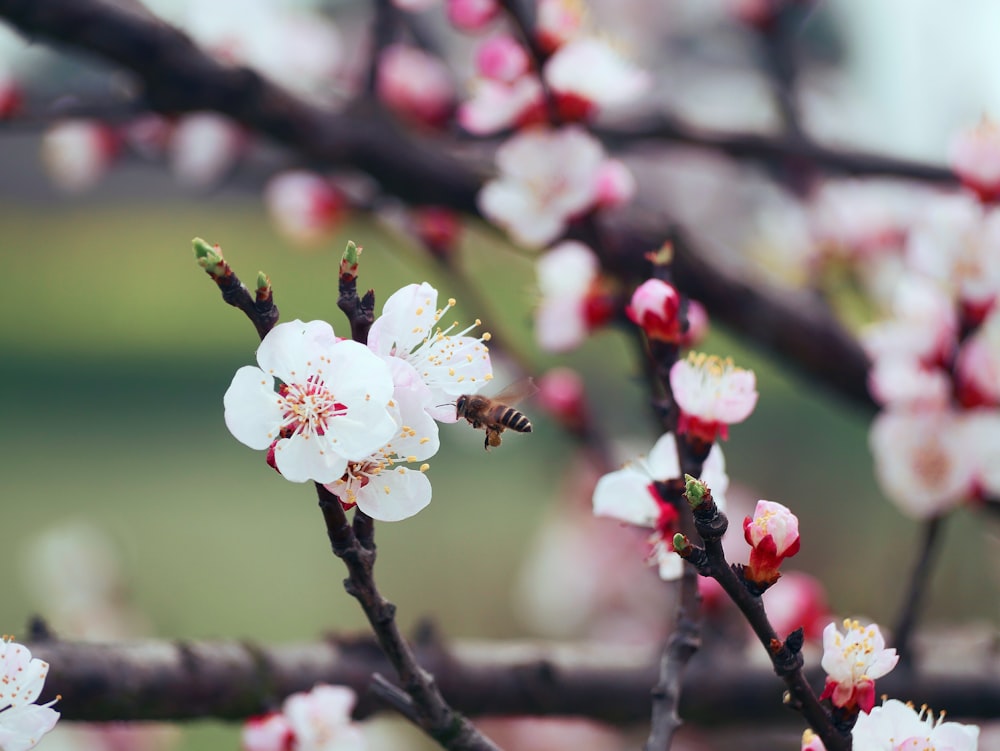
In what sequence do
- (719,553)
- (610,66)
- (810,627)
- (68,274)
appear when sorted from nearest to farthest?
(719,553), (610,66), (810,627), (68,274)

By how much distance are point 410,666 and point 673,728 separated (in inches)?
5.5

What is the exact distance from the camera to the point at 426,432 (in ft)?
1.46

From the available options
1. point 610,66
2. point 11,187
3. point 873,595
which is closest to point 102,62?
point 610,66

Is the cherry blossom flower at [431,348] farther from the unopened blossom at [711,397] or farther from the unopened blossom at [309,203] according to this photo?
the unopened blossom at [309,203]

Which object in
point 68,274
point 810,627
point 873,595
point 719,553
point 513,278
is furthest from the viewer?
point 68,274

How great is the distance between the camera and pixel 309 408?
441mm

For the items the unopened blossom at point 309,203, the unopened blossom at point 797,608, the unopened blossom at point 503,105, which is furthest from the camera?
the unopened blossom at point 309,203

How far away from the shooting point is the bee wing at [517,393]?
2.02 ft

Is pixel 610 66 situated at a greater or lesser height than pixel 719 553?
greater

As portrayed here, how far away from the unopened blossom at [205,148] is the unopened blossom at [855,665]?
1085mm

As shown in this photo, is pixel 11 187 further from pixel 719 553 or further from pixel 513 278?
pixel 719 553

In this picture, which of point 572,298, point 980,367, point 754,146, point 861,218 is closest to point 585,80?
point 572,298

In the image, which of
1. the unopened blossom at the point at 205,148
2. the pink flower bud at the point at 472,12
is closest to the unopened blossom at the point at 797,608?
the pink flower bud at the point at 472,12

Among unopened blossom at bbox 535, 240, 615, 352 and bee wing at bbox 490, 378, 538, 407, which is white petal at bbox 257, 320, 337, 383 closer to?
bee wing at bbox 490, 378, 538, 407
